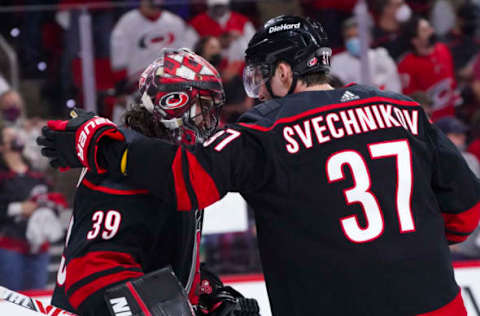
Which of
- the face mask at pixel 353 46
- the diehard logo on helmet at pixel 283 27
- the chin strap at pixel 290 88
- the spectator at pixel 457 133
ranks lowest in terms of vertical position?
the spectator at pixel 457 133

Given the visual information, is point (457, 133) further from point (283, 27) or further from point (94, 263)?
point (94, 263)

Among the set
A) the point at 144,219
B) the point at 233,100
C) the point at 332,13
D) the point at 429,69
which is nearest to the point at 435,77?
the point at 429,69

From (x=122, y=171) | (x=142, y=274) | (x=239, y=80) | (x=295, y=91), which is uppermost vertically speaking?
(x=239, y=80)

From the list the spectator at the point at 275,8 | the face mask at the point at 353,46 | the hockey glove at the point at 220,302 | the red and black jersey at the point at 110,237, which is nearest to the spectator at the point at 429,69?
the face mask at the point at 353,46

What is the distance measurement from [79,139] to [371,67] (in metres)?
2.99

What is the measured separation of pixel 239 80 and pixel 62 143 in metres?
2.50

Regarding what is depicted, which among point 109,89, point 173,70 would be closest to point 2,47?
point 109,89

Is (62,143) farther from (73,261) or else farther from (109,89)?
(109,89)

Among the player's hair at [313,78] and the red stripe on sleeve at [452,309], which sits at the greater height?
the player's hair at [313,78]

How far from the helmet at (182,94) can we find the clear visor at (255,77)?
3.6 inches

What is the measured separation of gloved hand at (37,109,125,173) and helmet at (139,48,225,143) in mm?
181

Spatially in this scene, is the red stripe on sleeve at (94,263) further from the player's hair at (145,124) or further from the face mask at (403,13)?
the face mask at (403,13)

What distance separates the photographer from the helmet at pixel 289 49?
2.32 m

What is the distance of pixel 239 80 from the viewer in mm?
4664
